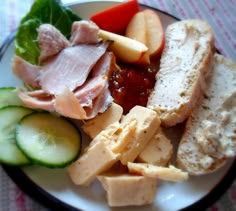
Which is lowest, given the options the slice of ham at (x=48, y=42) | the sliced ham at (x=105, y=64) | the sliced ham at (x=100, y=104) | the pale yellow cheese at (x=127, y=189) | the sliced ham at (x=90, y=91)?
the pale yellow cheese at (x=127, y=189)

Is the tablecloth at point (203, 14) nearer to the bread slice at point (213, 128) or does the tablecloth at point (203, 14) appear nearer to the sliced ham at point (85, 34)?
the bread slice at point (213, 128)

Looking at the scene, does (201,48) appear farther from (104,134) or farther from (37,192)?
(37,192)

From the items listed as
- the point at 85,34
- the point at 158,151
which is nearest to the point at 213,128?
the point at 158,151

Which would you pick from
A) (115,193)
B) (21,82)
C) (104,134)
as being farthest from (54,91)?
(115,193)

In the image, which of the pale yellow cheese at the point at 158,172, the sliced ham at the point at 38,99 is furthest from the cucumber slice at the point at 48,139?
the pale yellow cheese at the point at 158,172

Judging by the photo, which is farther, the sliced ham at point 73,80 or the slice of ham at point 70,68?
the slice of ham at point 70,68

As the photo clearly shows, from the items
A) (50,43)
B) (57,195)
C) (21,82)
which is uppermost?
(50,43)

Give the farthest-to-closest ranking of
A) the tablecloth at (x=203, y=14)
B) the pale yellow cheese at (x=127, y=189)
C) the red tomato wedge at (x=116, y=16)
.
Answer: the tablecloth at (x=203, y=14) → the red tomato wedge at (x=116, y=16) → the pale yellow cheese at (x=127, y=189)
